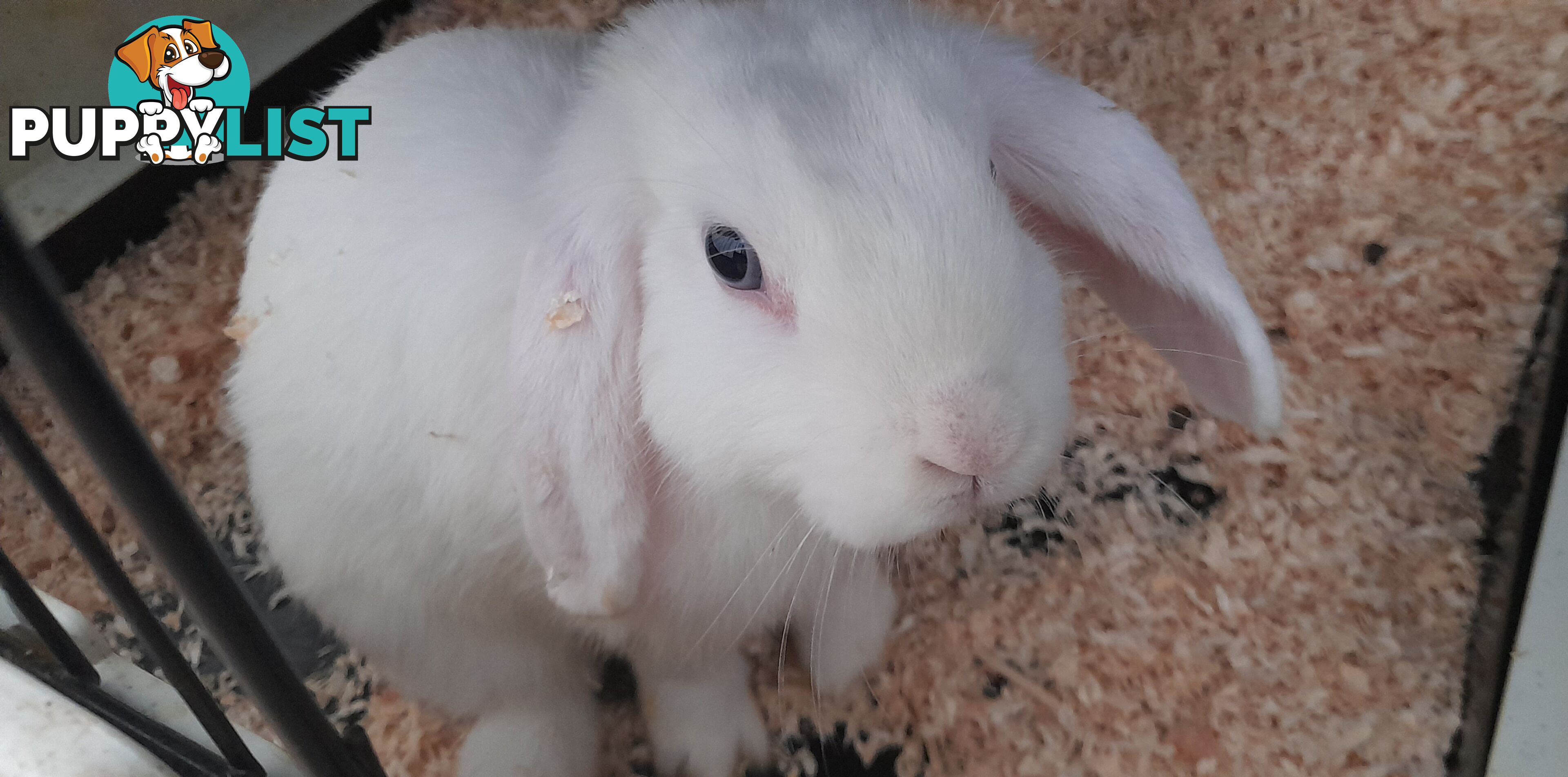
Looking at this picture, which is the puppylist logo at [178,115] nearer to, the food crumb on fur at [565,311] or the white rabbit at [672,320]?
the white rabbit at [672,320]

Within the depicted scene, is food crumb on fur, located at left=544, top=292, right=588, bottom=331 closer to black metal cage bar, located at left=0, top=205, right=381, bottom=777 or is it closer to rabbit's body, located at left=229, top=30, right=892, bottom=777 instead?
rabbit's body, located at left=229, top=30, right=892, bottom=777

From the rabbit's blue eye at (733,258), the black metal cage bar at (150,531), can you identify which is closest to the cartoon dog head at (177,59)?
the black metal cage bar at (150,531)

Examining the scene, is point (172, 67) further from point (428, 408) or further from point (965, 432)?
point (965, 432)

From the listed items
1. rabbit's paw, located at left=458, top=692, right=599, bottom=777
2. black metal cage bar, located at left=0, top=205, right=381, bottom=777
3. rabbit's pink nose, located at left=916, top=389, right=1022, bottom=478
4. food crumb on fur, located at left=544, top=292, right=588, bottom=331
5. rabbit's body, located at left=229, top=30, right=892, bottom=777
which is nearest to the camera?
black metal cage bar, located at left=0, top=205, right=381, bottom=777

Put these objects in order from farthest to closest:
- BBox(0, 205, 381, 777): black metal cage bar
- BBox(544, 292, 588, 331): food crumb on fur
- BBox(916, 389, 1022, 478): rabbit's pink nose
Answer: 1. BBox(544, 292, 588, 331): food crumb on fur
2. BBox(916, 389, 1022, 478): rabbit's pink nose
3. BBox(0, 205, 381, 777): black metal cage bar

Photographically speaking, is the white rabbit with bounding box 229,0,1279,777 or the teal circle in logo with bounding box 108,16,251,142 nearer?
the white rabbit with bounding box 229,0,1279,777

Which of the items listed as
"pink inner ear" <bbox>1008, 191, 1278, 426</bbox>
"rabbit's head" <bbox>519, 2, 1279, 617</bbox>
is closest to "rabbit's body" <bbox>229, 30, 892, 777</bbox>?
"rabbit's head" <bbox>519, 2, 1279, 617</bbox>
